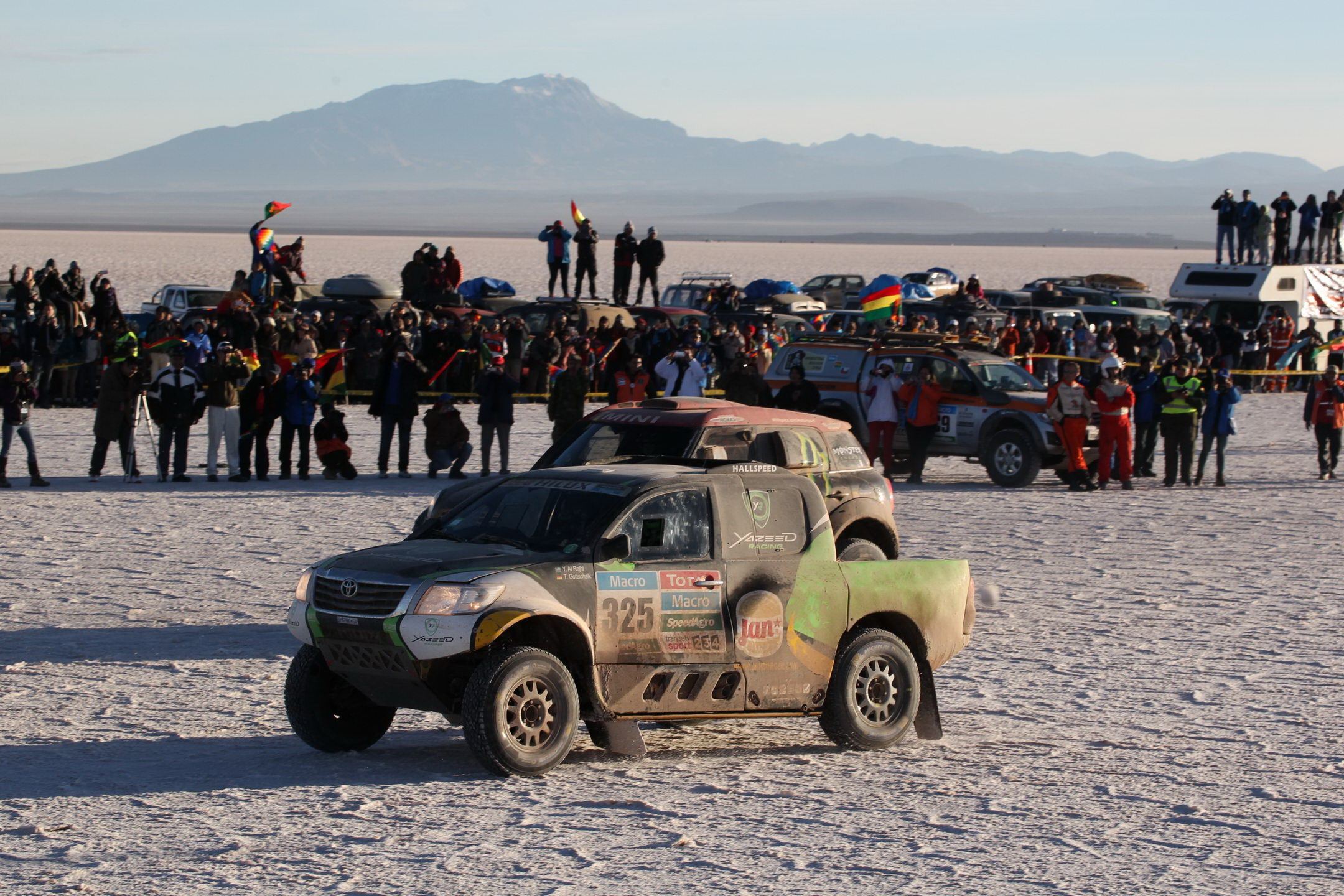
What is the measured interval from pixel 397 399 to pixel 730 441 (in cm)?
990

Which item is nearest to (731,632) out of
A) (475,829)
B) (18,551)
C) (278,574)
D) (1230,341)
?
(475,829)

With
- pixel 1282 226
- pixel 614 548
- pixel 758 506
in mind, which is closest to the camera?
pixel 614 548

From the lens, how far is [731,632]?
9500mm

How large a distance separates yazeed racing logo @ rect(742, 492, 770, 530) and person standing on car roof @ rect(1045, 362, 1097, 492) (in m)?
13.6

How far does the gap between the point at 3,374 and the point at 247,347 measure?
7571 millimetres

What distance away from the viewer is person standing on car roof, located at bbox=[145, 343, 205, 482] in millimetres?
21000

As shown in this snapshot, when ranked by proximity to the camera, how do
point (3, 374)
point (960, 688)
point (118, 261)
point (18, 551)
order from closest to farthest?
point (960, 688), point (18, 551), point (3, 374), point (118, 261)

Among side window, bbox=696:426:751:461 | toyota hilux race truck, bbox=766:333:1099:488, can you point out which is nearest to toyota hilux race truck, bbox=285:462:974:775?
side window, bbox=696:426:751:461

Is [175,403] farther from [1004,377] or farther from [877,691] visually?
[877,691]

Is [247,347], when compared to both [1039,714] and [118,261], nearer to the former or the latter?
[1039,714]

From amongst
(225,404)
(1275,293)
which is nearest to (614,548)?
(225,404)

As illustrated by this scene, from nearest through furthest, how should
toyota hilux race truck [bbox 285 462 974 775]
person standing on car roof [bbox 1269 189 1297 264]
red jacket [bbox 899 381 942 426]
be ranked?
toyota hilux race truck [bbox 285 462 974 775], red jacket [bbox 899 381 942 426], person standing on car roof [bbox 1269 189 1297 264]

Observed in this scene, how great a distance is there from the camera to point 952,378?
23969 millimetres

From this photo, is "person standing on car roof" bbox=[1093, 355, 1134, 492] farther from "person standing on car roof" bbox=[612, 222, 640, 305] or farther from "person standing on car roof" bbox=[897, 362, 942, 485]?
"person standing on car roof" bbox=[612, 222, 640, 305]
